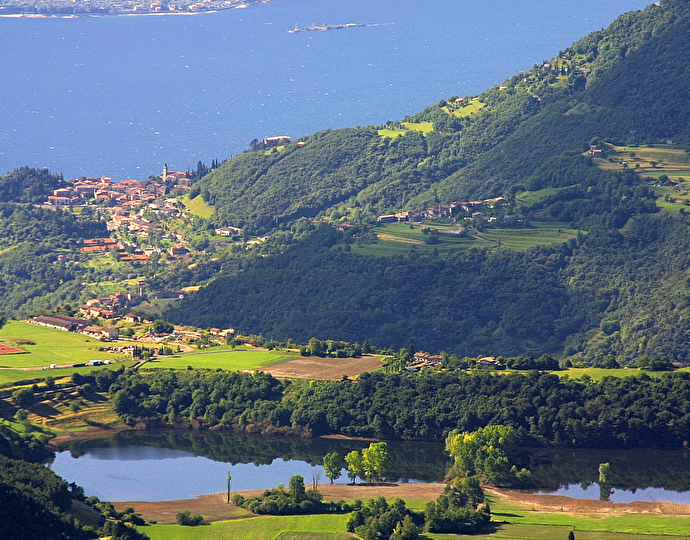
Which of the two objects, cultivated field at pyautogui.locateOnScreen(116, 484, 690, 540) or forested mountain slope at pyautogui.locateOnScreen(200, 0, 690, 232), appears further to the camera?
forested mountain slope at pyautogui.locateOnScreen(200, 0, 690, 232)

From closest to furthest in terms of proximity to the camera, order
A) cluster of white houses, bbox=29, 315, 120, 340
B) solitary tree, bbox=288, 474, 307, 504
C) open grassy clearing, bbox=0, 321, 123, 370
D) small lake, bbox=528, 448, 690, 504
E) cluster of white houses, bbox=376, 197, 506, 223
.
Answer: solitary tree, bbox=288, 474, 307, 504, small lake, bbox=528, 448, 690, 504, open grassy clearing, bbox=0, 321, 123, 370, cluster of white houses, bbox=29, 315, 120, 340, cluster of white houses, bbox=376, 197, 506, 223

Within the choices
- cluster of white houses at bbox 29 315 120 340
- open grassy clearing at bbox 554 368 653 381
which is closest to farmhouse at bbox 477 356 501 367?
open grassy clearing at bbox 554 368 653 381

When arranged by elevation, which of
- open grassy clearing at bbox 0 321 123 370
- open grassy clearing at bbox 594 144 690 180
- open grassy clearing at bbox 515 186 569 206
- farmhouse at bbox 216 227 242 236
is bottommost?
open grassy clearing at bbox 0 321 123 370

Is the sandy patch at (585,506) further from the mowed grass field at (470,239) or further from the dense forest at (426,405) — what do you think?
the mowed grass field at (470,239)

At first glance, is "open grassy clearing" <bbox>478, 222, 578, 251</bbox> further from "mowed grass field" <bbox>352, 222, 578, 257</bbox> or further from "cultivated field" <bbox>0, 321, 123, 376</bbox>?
"cultivated field" <bbox>0, 321, 123, 376</bbox>

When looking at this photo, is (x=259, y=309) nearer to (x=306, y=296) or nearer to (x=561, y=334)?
(x=306, y=296)

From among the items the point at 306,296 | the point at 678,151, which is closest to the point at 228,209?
the point at 306,296

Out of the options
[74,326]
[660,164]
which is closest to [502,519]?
[74,326]

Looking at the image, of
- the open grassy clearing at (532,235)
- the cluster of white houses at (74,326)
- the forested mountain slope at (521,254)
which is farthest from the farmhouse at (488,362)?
the open grassy clearing at (532,235)
